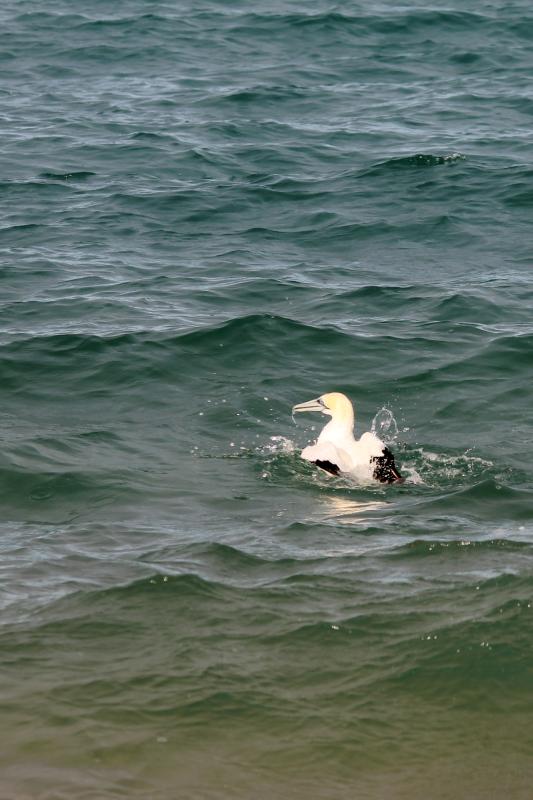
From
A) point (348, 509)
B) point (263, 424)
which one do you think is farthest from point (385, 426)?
point (348, 509)

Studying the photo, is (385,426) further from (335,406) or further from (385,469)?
(385,469)

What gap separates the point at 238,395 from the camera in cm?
1127

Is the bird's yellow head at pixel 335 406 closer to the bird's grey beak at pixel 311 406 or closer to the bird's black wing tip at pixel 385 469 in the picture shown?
the bird's grey beak at pixel 311 406

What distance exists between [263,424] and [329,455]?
1.44 m

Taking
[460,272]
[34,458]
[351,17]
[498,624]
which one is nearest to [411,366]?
[460,272]

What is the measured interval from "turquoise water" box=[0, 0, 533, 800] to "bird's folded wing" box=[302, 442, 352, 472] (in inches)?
7.7

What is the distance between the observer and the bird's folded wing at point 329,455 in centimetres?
936

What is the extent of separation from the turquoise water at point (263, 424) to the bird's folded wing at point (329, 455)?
20 cm

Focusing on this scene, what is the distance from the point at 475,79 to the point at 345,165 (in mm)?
6210

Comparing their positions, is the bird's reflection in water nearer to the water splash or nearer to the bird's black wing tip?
the bird's black wing tip

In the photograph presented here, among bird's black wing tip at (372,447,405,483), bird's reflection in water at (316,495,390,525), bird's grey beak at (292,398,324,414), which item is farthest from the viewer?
bird's grey beak at (292,398,324,414)

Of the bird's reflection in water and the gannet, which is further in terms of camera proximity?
the gannet

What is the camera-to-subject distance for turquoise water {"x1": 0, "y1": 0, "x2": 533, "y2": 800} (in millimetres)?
5852

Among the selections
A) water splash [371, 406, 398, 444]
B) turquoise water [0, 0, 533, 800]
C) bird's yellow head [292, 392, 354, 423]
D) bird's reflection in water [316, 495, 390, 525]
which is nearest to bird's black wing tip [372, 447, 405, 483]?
turquoise water [0, 0, 533, 800]
